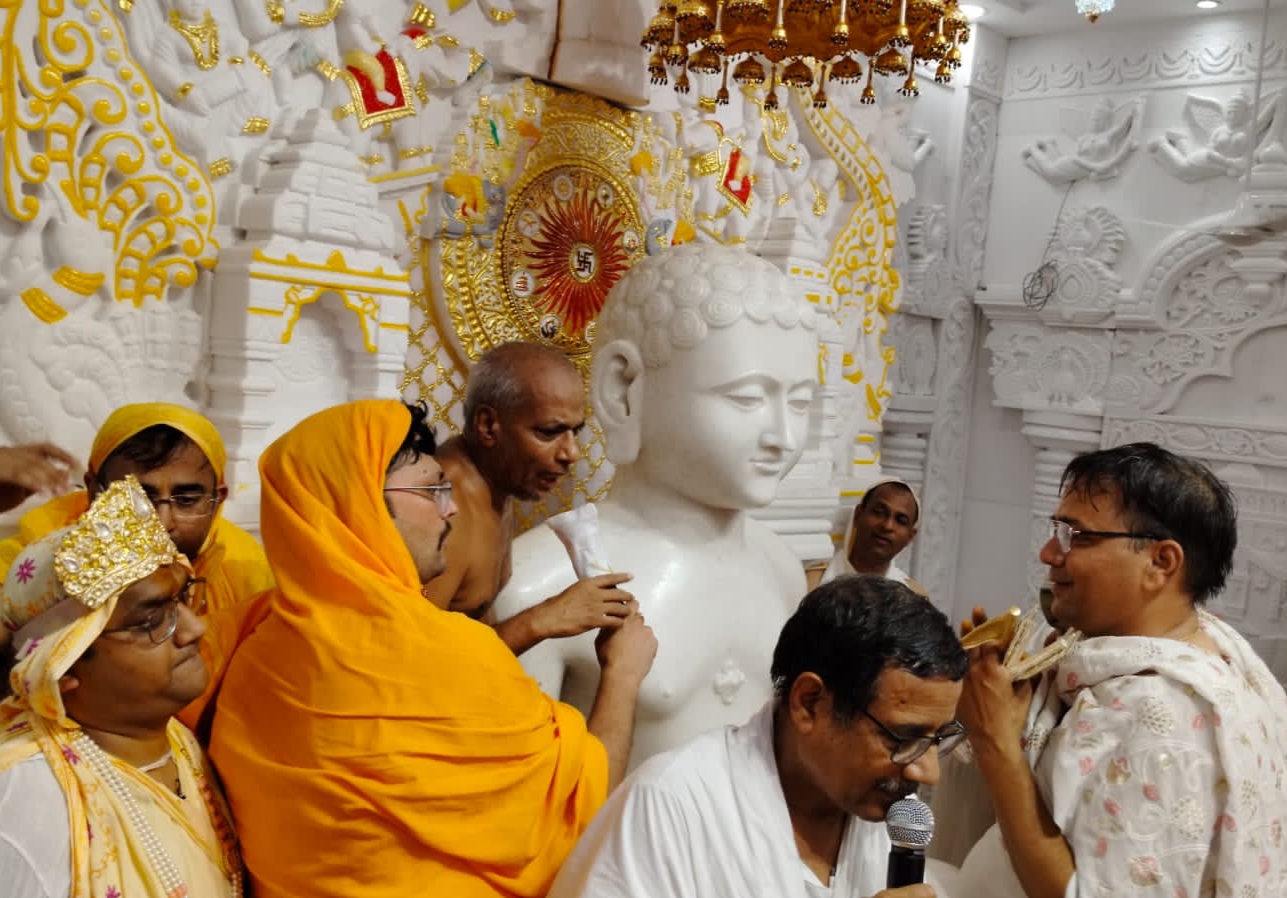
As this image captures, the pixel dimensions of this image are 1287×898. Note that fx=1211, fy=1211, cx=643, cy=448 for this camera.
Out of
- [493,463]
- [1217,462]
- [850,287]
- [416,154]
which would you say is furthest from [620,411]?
[1217,462]

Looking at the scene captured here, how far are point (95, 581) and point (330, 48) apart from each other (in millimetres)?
2288

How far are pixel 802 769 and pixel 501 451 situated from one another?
4.25 feet

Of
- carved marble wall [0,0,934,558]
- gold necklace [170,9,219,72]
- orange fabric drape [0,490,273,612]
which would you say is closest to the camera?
orange fabric drape [0,490,273,612]

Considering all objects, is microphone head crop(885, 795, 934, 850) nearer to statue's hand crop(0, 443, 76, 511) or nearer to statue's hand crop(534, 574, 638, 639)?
statue's hand crop(534, 574, 638, 639)

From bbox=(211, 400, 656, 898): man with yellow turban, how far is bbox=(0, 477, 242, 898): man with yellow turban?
0.58ft

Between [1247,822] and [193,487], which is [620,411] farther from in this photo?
[1247,822]

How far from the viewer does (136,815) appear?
1555mm

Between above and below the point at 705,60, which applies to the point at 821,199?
below

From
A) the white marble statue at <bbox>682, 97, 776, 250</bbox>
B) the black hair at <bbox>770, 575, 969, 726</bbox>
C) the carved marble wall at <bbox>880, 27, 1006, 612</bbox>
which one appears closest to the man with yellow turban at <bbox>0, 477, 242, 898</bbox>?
the black hair at <bbox>770, 575, 969, 726</bbox>

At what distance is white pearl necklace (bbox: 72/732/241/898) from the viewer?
1.53 m

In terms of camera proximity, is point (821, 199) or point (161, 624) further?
point (821, 199)

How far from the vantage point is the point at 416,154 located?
3.65 meters

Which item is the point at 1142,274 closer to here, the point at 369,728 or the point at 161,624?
the point at 369,728

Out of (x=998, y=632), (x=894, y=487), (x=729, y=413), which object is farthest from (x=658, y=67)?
(x=998, y=632)
